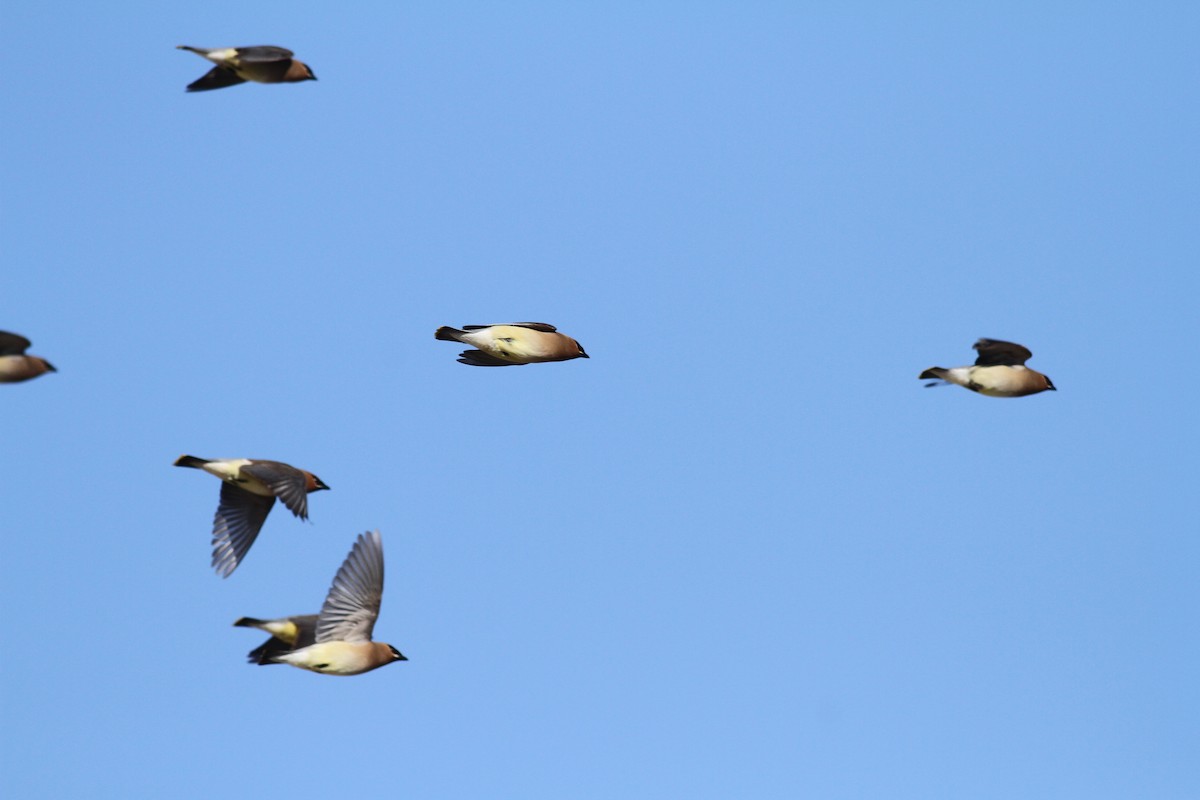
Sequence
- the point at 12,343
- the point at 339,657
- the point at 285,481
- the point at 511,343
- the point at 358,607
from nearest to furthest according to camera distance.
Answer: the point at 12,343 → the point at 339,657 → the point at 358,607 → the point at 285,481 → the point at 511,343

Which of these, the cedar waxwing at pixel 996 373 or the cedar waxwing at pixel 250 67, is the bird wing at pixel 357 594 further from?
the cedar waxwing at pixel 996 373

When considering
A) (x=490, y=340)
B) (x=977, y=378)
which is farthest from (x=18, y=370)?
(x=977, y=378)

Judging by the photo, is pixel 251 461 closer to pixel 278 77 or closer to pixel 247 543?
pixel 247 543

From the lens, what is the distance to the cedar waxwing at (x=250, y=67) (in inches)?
642

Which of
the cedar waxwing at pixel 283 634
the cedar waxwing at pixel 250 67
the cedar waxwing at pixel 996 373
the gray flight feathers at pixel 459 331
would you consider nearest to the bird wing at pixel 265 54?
the cedar waxwing at pixel 250 67

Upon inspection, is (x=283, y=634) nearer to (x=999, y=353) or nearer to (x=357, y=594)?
(x=357, y=594)

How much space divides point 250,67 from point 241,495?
3838 millimetres

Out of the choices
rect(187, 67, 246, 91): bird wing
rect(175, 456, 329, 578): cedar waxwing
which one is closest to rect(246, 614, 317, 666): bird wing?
rect(175, 456, 329, 578): cedar waxwing

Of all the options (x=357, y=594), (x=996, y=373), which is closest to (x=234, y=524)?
(x=357, y=594)

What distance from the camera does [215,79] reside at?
16.6m

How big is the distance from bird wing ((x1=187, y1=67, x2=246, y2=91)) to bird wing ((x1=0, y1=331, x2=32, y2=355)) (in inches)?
102

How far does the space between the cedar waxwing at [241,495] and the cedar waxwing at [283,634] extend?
39.4 inches

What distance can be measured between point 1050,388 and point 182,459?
774cm

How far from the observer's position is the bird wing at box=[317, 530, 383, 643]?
636 inches
